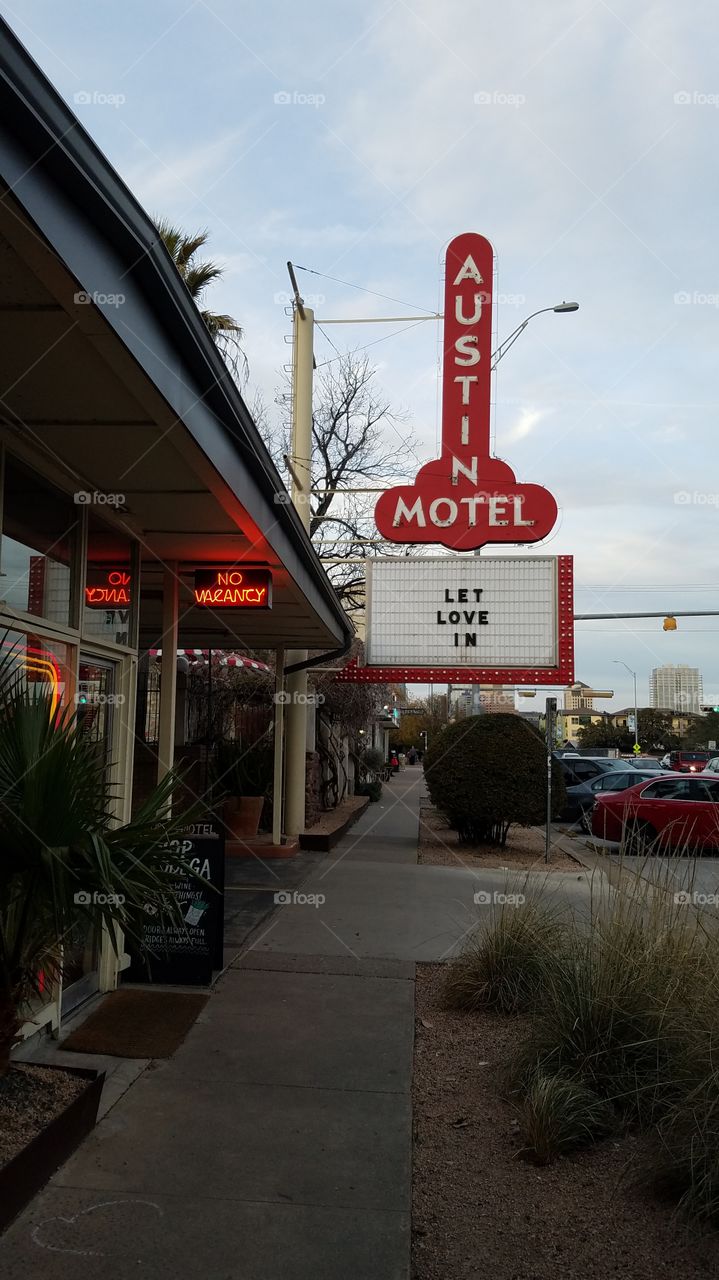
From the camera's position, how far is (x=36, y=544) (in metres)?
5.27

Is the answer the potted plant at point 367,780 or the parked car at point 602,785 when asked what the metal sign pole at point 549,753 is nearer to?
the parked car at point 602,785

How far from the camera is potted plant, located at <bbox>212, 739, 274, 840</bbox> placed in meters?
14.6

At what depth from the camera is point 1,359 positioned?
11.4 ft

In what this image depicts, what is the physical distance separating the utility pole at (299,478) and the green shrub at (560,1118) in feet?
32.0

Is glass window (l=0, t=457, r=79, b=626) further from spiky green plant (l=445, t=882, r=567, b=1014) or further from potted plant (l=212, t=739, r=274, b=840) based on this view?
potted plant (l=212, t=739, r=274, b=840)

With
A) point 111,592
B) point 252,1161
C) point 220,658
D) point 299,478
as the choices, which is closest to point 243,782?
point 220,658

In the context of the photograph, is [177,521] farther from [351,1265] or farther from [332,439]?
[332,439]

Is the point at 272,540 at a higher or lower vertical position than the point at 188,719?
higher

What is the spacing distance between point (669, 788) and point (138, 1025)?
14.0m

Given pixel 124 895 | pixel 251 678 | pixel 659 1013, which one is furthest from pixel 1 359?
pixel 251 678

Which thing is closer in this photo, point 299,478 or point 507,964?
point 507,964

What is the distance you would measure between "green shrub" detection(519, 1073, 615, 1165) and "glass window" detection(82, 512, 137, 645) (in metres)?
3.76

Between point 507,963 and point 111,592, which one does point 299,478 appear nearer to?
point 111,592

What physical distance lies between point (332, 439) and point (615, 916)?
24047 mm
